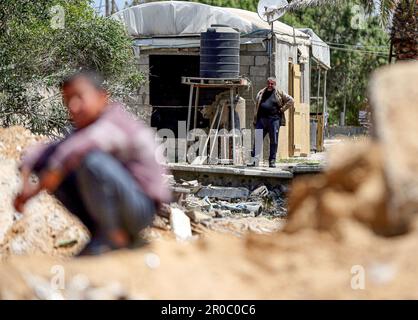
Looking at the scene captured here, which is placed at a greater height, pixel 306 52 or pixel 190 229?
pixel 306 52

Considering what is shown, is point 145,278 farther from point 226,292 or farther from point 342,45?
point 342,45

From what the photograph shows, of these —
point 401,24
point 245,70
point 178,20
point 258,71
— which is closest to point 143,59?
point 178,20

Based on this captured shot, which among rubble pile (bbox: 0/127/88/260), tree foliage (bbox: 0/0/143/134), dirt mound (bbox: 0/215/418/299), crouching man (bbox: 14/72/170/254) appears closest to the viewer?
dirt mound (bbox: 0/215/418/299)

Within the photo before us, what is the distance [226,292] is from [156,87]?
804 inches

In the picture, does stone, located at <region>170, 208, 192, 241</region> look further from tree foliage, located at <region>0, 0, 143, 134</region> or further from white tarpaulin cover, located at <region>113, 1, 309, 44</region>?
white tarpaulin cover, located at <region>113, 1, 309, 44</region>

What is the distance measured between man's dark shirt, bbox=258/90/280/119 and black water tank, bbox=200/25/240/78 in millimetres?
1423

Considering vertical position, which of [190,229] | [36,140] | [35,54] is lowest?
[190,229]

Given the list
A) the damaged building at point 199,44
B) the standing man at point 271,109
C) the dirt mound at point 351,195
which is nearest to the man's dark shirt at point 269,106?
the standing man at point 271,109

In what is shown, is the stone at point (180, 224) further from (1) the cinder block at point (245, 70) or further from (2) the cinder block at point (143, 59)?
(2) the cinder block at point (143, 59)

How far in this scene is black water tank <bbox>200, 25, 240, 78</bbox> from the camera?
2020 centimetres

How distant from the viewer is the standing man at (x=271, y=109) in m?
19.0

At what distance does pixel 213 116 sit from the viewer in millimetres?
20609

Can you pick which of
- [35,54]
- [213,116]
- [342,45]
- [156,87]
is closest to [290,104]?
[213,116]

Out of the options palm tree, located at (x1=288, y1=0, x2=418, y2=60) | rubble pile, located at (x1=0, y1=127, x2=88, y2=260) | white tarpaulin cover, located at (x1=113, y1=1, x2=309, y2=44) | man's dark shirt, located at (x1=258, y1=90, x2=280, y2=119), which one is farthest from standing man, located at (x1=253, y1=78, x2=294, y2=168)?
rubble pile, located at (x1=0, y1=127, x2=88, y2=260)
